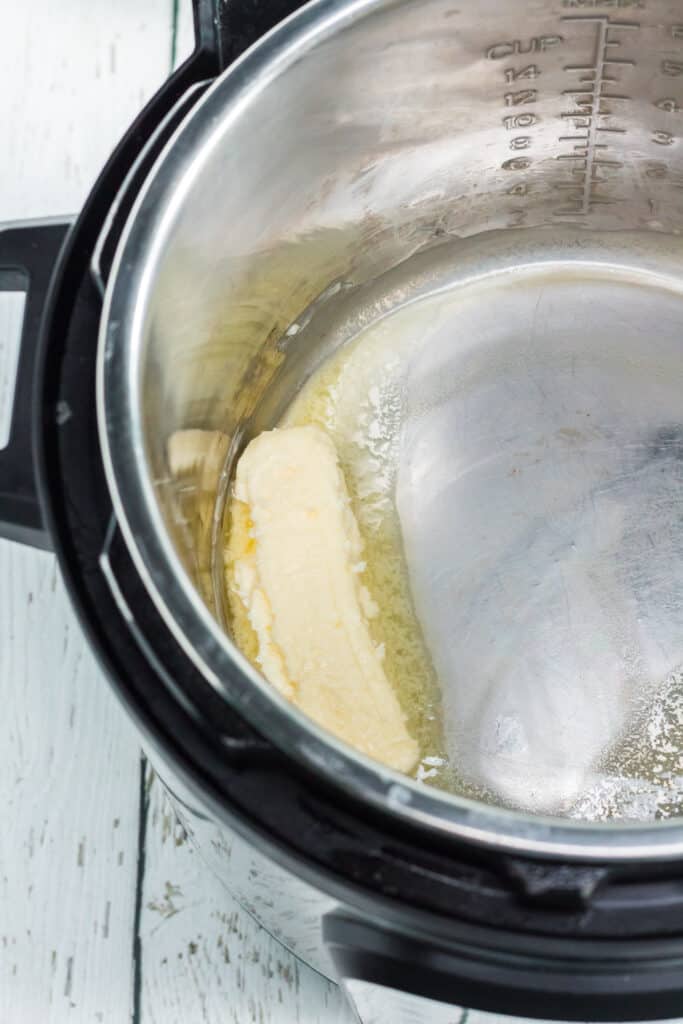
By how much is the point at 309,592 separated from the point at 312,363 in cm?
23

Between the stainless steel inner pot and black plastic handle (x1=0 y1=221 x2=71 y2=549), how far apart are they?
0.22ft

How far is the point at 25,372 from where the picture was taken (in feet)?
2.17

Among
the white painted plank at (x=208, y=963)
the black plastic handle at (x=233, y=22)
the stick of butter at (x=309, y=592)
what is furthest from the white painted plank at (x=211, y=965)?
the black plastic handle at (x=233, y=22)

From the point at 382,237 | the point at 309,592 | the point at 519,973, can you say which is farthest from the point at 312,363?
the point at 519,973

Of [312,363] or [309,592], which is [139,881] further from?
[312,363]

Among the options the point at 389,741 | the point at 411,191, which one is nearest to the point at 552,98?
the point at 411,191

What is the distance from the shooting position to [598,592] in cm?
86

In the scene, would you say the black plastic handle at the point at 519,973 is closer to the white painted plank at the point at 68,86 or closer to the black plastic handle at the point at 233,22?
the black plastic handle at the point at 233,22

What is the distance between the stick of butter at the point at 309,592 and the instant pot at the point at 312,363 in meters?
0.04

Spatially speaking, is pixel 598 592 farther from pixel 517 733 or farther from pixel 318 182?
pixel 318 182

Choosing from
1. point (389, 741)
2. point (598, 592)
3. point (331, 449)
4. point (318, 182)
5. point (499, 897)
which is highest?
point (318, 182)

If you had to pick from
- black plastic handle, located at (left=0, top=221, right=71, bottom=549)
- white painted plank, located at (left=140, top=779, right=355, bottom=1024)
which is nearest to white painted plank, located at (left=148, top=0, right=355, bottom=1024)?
white painted plank, located at (left=140, top=779, right=355, bottom=1024)

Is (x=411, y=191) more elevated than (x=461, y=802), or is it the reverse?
(x=411, y=191)

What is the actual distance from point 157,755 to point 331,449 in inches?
14.8
